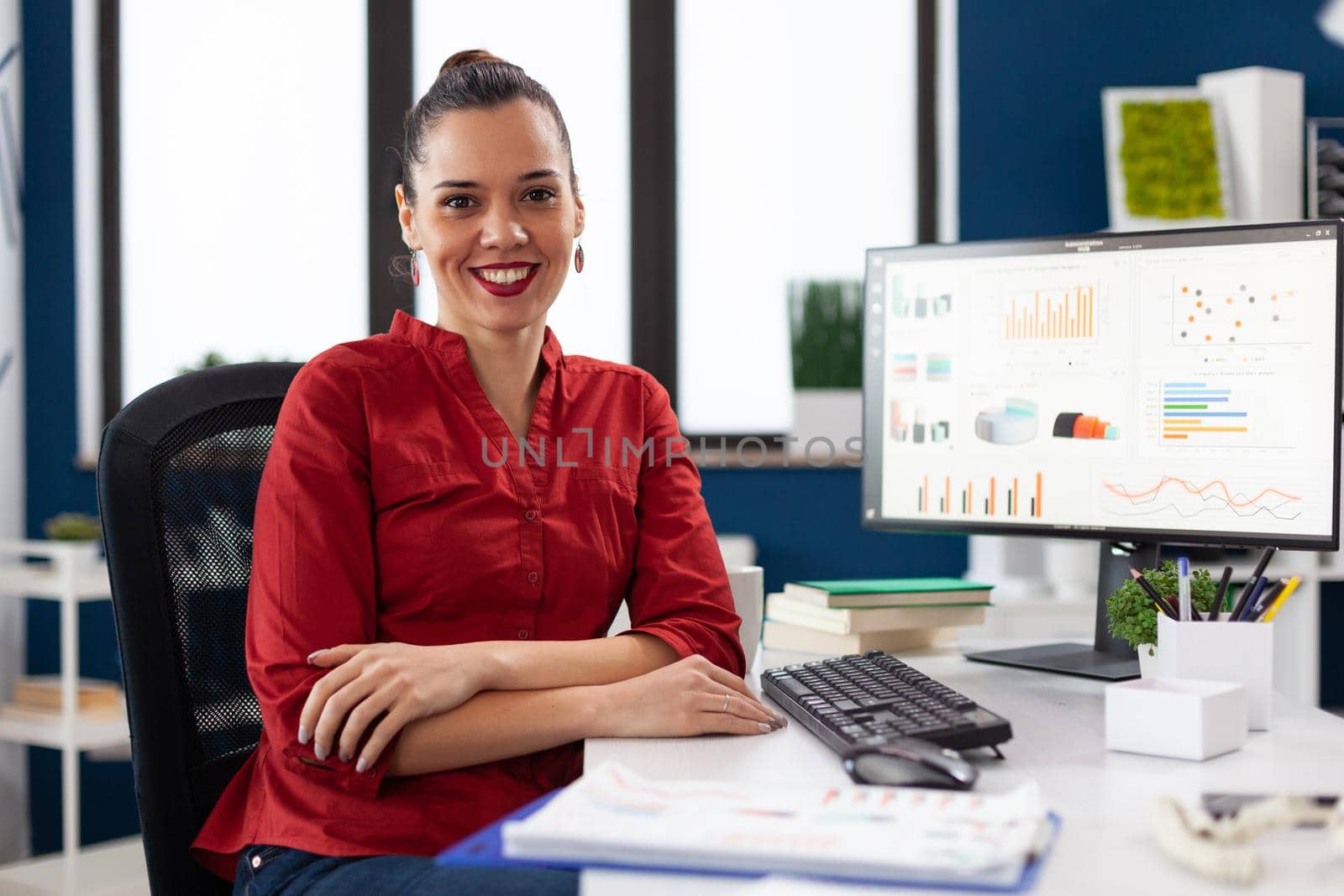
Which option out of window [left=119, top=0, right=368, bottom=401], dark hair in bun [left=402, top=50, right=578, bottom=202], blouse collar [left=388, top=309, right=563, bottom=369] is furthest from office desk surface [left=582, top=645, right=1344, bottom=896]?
window [left=119, top=0, right=368, bottom=401]

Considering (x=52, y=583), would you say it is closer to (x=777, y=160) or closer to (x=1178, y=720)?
(x=777, y=160)

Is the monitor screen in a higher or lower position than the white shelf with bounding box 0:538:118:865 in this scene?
higher

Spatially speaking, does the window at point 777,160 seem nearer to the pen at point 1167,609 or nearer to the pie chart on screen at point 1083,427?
the pie chart on screen at point 1083,427

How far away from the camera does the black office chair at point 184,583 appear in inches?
45.8

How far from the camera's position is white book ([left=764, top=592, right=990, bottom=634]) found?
1.50 meters

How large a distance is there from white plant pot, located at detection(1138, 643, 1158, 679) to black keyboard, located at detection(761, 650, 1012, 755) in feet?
0.93

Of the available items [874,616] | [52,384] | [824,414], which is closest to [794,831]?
[874,616]

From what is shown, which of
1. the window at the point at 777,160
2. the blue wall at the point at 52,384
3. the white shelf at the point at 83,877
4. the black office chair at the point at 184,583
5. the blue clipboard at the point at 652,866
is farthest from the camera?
the window at the point at 777,160

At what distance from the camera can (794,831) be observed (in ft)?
2.32

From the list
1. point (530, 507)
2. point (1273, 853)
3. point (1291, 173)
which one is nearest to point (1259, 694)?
point (1273, 853)

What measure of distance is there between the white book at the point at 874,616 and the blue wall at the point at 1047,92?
1808 millimetres

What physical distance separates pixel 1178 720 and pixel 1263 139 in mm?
2377

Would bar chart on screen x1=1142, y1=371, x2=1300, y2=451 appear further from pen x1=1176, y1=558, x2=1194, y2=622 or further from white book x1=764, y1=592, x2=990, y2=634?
white book x1=764, y1=592, x2=990, y2=634

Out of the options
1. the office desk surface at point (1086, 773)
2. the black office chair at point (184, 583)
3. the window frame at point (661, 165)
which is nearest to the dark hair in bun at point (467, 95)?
the black office chair at point (184, 583)
